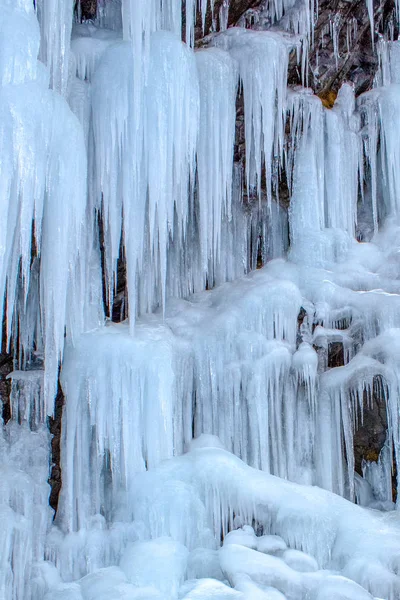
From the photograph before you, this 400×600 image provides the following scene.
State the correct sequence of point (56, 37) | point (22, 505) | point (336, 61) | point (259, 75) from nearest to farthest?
point (56, 37), point (22, 505), point (259, 75), point (336, 61)

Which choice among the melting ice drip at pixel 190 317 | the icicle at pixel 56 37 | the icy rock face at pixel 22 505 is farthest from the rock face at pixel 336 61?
the icicle at pixel 56 37

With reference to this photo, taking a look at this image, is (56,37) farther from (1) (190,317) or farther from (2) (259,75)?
(1) (190,317)

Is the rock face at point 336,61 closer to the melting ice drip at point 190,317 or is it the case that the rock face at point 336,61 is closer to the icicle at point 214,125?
the melting ice drip at point 190,317

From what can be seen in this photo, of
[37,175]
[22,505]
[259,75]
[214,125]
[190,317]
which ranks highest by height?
[259,75]

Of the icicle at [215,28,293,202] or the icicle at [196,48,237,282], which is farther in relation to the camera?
the icicle at [215,28,293,202]

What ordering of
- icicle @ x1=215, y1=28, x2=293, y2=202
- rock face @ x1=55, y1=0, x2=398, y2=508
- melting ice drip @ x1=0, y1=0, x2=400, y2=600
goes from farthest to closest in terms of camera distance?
rock face @ x1=55, y1=0, x2=398, y2=508 → icicle @ x1=215, y1=28, x2=293, y2=202 → melting ice drip @ x1=0, y1=0, x2=400, y2=600

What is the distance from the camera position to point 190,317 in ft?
22.5

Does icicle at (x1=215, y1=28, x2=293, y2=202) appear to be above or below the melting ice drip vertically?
above

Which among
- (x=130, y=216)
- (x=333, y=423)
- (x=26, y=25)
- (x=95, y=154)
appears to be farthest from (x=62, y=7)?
(x=333, y=423)

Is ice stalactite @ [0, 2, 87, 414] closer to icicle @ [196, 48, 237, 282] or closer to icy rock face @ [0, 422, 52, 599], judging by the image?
icy rock face @ [0, 422, 52, 599]

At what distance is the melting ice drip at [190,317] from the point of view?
4.99 m

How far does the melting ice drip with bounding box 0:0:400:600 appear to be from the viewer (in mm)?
4988

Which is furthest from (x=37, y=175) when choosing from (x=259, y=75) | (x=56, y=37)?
(x=259, y=75)

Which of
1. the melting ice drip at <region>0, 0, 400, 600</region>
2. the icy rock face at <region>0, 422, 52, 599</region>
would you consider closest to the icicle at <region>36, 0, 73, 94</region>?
the melting ice drip at <region>0, 0, 400, 600</region>
